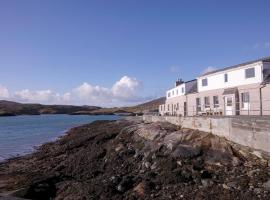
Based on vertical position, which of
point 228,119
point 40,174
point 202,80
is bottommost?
point 40,174

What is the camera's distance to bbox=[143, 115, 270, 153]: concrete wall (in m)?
16.1

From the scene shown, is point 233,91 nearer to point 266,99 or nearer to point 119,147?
point 266,99

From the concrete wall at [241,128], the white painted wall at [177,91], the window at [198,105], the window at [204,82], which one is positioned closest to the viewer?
the concrete wall at [241,128]

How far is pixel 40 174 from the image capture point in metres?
21.0

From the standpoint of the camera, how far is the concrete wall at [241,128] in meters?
16.1

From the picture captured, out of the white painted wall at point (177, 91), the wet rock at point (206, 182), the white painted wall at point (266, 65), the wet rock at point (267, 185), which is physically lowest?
the wet rock at point (206, 182)

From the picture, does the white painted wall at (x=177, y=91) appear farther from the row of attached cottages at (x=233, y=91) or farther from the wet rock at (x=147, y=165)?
the wet rock at (x=147, y=165)

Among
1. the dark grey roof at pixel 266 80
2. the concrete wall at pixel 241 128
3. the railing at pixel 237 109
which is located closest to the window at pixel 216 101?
the railing at pixel 237 109

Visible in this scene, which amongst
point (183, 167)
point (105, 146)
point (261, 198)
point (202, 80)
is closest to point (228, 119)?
point (183, 167)

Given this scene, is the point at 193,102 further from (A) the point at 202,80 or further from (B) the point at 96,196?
(B) the point at 96,196

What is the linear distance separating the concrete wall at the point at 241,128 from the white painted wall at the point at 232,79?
6311mm

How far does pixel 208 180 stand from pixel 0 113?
17545 centimetres

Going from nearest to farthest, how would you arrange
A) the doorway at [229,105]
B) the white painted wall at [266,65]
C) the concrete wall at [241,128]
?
the concrete wall at [241,128] → the white painted wall at [266,65] → the doorway at [229,105]

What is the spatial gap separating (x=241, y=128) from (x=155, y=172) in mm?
5220
